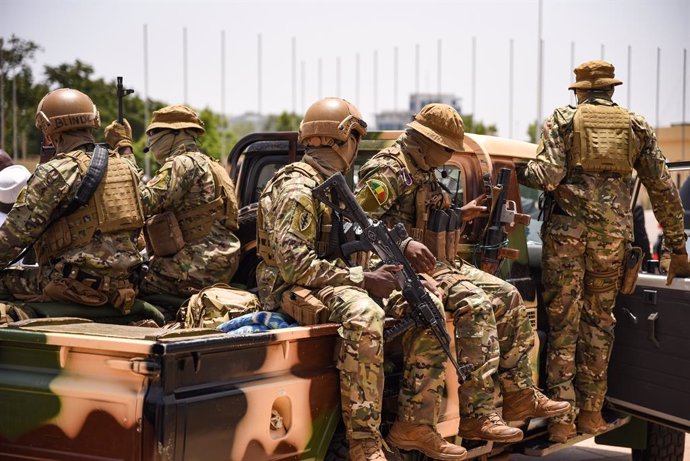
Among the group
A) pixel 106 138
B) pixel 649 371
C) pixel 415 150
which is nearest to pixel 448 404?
pixel 415 150

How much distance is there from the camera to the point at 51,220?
456cm

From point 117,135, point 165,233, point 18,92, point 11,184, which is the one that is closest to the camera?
point 165,233

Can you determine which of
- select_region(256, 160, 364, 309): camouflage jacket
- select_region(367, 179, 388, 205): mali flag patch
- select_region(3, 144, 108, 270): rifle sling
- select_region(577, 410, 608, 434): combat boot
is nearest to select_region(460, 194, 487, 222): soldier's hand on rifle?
select_region(367, 179, 388, 205): mali flag patch

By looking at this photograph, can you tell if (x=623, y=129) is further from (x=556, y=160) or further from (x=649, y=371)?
(x=649, y=371)

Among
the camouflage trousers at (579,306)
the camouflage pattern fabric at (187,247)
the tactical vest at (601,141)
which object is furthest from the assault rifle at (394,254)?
the tactical vest at (601,141)

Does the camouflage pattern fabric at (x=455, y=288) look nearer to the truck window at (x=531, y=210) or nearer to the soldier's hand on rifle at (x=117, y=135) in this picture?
the truck window at (x=531, y=210)

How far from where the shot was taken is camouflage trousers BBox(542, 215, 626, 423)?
545 centimetres

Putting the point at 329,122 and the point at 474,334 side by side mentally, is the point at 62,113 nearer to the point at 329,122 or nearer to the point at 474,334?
the point at 329,122

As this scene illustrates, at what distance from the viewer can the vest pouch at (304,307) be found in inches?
158

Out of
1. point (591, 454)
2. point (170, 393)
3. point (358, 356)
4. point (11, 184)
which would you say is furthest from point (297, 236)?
point (591, 454)

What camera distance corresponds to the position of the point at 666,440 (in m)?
6.28

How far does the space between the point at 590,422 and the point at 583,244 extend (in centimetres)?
103

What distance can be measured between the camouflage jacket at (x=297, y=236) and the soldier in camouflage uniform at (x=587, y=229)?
1.75 meters

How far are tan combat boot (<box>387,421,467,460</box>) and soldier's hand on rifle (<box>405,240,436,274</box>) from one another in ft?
2.23
